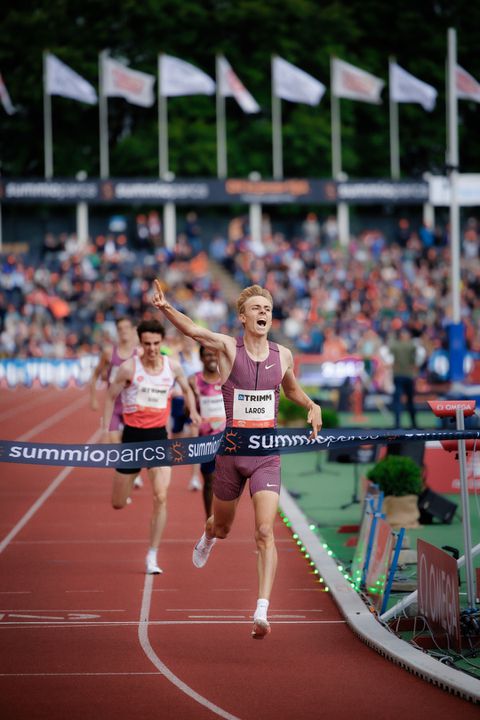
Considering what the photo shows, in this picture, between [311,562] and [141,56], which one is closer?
[311,562]

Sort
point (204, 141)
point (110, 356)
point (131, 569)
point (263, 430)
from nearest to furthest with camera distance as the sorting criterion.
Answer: point (263, 430) < point (131, 569) < point (110, 356) < point (204, 141)

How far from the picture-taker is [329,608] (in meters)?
10.6

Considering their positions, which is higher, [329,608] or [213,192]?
[213,192]

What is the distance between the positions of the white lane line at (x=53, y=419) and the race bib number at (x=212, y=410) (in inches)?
388

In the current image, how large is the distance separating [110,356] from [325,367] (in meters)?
18.5

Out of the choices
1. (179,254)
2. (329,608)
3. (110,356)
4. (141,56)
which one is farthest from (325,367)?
(141,56)

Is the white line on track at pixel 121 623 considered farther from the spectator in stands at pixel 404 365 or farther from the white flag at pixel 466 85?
the white flag at pixel 466 85

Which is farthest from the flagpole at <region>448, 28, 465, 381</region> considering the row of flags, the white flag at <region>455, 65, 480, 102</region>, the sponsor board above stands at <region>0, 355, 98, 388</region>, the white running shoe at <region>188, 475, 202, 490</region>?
the row of flags

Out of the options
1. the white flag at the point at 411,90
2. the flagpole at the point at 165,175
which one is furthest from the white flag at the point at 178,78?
the white flag at the point at 411,90

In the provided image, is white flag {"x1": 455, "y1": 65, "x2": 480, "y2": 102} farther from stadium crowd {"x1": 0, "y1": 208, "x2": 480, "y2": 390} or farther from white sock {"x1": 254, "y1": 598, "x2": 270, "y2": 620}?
white sock {"x1": 254, "y1": 598, "x2": 270, "y2": 620}

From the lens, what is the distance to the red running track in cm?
757

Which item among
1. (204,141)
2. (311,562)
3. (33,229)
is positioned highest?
(204,141)

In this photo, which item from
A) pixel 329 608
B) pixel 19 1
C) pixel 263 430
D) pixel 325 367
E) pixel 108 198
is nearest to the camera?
pixel 263 430

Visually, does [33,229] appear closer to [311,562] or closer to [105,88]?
[105,88]
